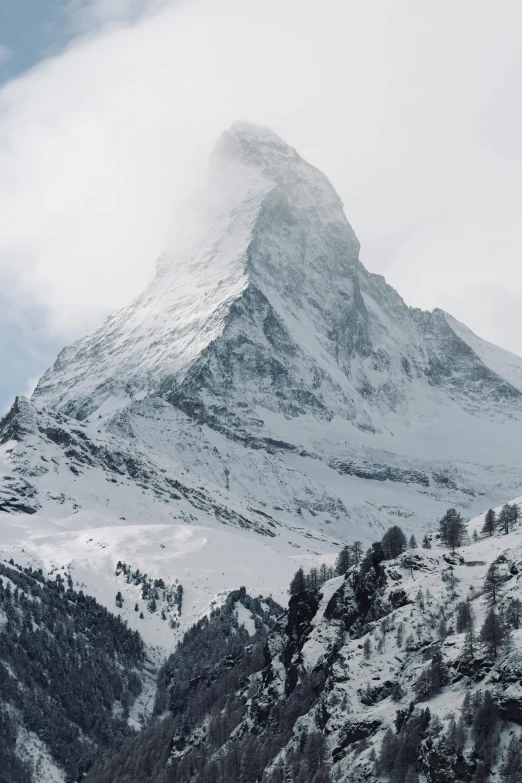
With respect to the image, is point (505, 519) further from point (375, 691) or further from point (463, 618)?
point (375, 691)

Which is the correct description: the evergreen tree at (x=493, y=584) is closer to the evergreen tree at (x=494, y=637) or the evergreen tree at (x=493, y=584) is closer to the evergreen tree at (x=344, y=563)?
the evergreen tree at (x=494, y=637)

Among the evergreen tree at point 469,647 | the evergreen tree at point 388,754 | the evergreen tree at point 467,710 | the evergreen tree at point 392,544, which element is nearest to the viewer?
the evergreen tree at point 467,710

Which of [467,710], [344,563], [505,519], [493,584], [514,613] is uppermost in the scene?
[505,519]

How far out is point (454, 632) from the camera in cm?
10481

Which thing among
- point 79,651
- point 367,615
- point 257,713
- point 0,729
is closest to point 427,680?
point 367,615

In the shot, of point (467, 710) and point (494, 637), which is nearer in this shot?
point (467, 710)

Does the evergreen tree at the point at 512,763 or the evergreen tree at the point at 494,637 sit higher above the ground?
the evergreen tree at the point at 494,637

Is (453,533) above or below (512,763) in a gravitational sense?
above

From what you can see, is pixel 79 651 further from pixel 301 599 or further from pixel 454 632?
pixel 454 632

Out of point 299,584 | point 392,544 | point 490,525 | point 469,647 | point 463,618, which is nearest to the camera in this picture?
point 469,647

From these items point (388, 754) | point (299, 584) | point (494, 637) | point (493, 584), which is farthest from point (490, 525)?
point (388, 754)

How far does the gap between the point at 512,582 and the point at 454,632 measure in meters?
9.34

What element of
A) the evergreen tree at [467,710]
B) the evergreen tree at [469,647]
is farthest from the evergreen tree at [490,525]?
the evergreen tree at [467,710]

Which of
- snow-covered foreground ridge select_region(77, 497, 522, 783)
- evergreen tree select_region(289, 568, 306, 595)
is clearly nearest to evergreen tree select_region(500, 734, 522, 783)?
snow-covered foreground ridge select_region(77, 497, 522, 783)
